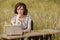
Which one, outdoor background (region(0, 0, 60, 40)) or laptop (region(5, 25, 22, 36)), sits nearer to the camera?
laptop (region(5, 25, 22, 36))

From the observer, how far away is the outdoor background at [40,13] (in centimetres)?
693

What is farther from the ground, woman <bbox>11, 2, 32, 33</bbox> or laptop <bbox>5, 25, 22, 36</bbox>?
woman <bbox>11, 2, 32, 33</bbox>

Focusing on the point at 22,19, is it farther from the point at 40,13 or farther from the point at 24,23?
the point at 40,13

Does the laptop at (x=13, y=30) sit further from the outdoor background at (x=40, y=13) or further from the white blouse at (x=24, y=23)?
the outdoor background at (x=40, y=13)

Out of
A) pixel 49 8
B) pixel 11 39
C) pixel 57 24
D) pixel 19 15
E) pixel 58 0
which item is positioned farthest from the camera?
pixel 58 0

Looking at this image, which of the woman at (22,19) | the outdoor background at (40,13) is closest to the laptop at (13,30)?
the woman at (22,19)

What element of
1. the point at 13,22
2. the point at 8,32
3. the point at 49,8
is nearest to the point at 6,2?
the point at 49,8

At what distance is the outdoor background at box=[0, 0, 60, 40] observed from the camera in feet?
22.7

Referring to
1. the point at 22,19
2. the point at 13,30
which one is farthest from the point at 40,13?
the point at 13,30

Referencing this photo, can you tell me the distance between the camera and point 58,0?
27.5 ft

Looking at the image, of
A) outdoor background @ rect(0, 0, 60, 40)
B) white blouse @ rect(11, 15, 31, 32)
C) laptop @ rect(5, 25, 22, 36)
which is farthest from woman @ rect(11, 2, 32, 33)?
outdoor background @ rect(0, 0, 60, 40)

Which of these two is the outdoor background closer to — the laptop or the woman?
the woman

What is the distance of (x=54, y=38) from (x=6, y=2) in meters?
2.49

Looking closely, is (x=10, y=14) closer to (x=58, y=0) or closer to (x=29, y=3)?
(x=29, y=3)
